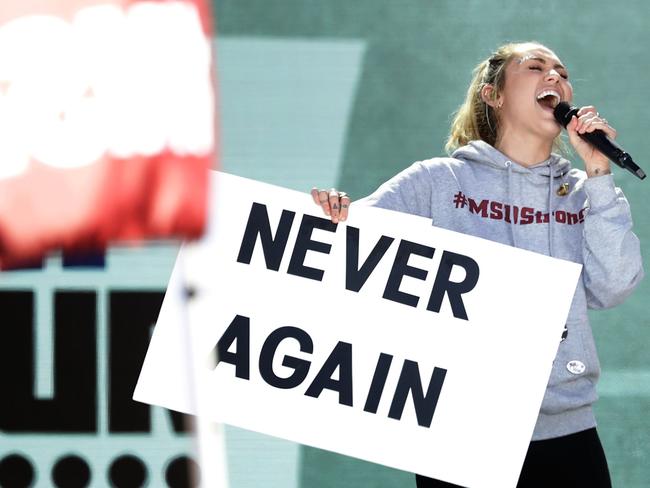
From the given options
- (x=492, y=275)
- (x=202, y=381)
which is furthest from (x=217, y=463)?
(x=492, y=275)

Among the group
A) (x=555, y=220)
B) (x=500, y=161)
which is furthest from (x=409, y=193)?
(x=555, y=220)

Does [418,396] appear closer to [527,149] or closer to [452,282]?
[452,282]

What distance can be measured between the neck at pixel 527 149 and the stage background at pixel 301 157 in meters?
1.03

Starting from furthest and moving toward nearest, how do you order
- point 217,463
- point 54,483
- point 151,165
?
point 54,483 → point 217,463 → point 151,165

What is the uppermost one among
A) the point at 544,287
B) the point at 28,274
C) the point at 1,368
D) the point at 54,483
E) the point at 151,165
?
the point at 151,165

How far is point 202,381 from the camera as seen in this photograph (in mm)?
3057

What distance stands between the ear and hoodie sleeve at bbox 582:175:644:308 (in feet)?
1.08

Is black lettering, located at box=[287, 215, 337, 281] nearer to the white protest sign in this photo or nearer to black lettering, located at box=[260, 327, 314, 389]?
the white protest sign

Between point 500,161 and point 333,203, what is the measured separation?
13.5 inches

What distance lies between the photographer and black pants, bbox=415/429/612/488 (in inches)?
115

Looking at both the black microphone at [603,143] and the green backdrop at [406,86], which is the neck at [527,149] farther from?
the green backdrop at [406,86]

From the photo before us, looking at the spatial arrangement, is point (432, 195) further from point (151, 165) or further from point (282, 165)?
point (282, 165)

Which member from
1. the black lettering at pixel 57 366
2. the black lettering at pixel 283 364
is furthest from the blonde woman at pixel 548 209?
the black lettering at pixel 57 366

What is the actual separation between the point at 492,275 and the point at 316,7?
1.30 metres
